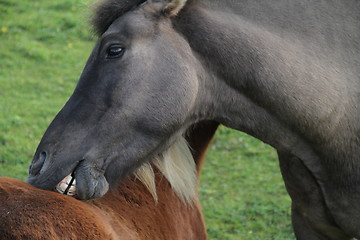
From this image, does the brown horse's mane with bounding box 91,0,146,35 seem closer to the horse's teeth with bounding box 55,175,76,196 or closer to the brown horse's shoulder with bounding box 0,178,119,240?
the horse's teeth with bounding box 55,175,76,196

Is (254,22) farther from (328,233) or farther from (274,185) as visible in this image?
(274,185)

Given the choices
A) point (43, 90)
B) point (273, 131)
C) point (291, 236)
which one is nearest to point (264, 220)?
point (291, 236)

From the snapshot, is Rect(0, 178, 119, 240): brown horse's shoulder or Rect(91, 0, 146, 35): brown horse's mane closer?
Rect(0, 178, 119, 240): brown horse's shoulder

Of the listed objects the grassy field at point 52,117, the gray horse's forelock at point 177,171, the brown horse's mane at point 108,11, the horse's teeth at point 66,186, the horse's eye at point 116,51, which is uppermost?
the brown horse's mane at point 108,11

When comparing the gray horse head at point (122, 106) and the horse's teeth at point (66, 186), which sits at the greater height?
the gray horse head at point (122, 106)

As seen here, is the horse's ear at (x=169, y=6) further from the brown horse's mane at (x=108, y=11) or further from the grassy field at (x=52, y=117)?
the grassy field at (x=52, y=117)

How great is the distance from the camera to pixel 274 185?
20.7 feet

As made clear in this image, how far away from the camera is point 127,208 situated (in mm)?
3473

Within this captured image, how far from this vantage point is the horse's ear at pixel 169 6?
3031 mm

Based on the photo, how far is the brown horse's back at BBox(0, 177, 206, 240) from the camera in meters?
2.71

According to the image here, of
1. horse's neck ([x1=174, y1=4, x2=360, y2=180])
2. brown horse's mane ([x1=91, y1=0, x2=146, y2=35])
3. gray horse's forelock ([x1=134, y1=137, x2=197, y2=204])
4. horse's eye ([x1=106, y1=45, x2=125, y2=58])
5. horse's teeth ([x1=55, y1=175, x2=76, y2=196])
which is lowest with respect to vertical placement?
gray horse's forelock ([x1=134, y1=137, x2=197, y2=204])

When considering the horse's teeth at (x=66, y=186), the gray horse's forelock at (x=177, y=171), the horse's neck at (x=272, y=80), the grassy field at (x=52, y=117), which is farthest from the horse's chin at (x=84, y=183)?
the grassy field at (x=52, y=117)

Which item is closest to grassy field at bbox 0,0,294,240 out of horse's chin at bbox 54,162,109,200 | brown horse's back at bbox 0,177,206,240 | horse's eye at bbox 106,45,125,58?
horse's eye at bbox 106,45,125,58

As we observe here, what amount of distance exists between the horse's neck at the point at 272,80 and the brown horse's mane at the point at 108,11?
0.27 metres
